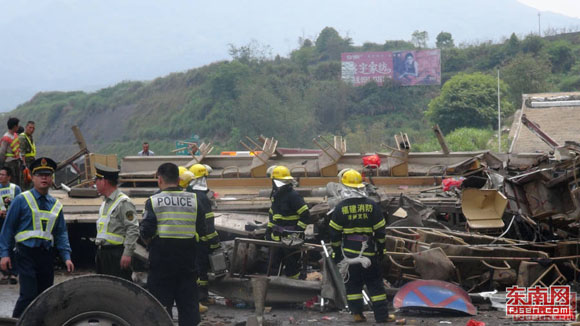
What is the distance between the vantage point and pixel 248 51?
3056 inches

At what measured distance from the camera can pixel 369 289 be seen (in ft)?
27.3

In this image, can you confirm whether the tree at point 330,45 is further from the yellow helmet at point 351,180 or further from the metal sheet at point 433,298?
the yellow helmet at point 351,180

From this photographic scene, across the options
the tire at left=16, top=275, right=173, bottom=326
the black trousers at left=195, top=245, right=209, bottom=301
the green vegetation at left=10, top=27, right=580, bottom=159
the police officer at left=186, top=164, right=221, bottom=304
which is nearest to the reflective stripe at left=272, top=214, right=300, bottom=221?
the police officer at left=186, top=164, right=221, bottom=304

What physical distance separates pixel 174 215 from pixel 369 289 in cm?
274

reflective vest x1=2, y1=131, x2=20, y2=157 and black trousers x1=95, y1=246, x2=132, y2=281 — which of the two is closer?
black trousers x1=95, y1=246, x2=132, y2=281

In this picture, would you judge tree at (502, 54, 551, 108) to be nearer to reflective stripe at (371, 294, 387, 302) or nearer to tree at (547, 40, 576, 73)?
tree at (547, 40, 576, 73)

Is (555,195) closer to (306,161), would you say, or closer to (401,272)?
(401,272)

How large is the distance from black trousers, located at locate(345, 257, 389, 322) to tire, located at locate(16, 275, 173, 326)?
4.14 metres

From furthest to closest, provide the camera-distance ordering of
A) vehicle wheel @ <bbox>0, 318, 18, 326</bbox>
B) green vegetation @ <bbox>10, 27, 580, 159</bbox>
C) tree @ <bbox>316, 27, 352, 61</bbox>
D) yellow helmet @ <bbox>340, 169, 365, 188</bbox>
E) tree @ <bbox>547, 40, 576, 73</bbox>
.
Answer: tree @ <bbox>316, 27, 352, 61</bbox> < tree @ <bbox>547, 40, 576, 73</bbox> < green vegetation @ <bbox>10, 27, 580, 159</bbox> < yellow helmet @ <bbox>340, 169, 365, 188</bbox> < vehicle wheel @ <bbox>0, 318, 18, 326</bbox>

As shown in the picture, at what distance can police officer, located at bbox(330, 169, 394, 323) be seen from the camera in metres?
8.21

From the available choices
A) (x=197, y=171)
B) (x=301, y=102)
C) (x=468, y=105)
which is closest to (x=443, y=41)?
(x=301, y=102)

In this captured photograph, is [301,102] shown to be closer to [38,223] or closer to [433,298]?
[433,298]

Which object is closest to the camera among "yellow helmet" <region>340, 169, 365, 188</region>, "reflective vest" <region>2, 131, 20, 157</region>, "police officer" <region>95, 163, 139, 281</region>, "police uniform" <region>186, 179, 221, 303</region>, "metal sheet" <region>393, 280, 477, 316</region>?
"police officer" <region>95, 163, 139, 281</region>

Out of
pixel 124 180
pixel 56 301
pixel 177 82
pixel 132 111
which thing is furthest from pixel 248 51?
pixel 56 301
